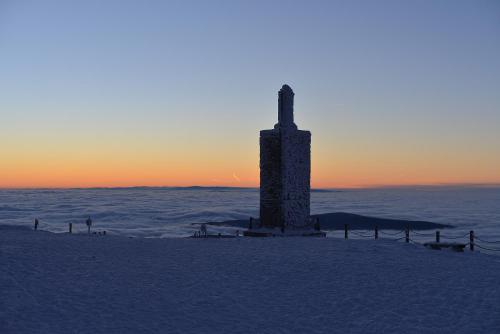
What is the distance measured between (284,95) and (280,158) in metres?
3.14

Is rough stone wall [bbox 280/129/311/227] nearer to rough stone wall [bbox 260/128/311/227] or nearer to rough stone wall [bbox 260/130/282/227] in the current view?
rough stone wall [bbox 260/128/311/227]

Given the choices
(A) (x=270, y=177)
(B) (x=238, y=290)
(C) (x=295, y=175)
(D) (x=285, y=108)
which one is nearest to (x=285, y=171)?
(C) (x=295, y=175)

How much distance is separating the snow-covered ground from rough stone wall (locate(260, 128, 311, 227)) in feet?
18.7

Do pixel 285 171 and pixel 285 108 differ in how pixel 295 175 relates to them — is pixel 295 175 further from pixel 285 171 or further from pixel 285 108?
pixel 285 108

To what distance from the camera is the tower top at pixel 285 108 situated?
24234 mm

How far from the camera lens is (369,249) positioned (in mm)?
18984

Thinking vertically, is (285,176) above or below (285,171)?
below

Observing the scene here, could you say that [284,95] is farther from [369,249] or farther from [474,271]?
[474,271]

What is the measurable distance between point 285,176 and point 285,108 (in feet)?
10.7

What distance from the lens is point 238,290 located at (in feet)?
38.4

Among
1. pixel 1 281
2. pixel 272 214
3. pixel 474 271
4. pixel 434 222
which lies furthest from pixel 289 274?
pixel 434 222

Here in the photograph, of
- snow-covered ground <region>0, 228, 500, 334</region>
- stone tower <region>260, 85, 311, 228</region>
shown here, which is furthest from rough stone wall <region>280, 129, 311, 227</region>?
snow-covered ground <region>0, 228, 500, 334</region>

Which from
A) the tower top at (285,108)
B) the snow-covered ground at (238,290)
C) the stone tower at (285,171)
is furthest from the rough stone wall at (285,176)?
the snow-covered ground at (238,290)

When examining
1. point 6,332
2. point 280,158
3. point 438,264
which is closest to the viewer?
point 6,332
